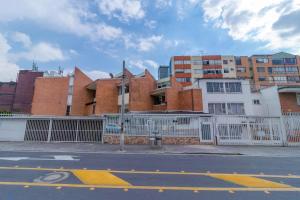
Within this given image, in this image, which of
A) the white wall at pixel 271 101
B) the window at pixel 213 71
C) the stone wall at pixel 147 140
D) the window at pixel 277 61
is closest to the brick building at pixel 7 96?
the stone wall at pixel 147 140

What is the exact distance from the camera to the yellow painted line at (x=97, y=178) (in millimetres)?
5512

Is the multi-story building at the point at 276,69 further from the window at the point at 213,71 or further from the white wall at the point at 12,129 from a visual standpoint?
the white wall at the point at 12,129

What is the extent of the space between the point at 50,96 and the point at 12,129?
16.3 meters

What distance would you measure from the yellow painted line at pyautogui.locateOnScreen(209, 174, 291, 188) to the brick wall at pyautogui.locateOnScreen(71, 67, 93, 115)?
108ft

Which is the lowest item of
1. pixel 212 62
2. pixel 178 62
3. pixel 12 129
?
pixel 12 129

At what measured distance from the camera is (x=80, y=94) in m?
36.3

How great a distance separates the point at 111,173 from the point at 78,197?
7.68ft

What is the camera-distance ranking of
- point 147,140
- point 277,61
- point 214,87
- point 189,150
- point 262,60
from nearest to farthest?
point 189,150
point 147,140
point 214,87
point 277,61
point 262,60

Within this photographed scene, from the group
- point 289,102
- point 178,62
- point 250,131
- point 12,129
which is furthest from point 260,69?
point 12,129

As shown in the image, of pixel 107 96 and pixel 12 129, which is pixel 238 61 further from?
pixel 12 129

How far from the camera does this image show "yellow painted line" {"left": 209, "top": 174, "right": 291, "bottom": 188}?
5562 millimetres

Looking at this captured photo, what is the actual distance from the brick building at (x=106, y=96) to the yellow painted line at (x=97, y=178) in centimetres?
2442

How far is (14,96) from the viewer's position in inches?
1889

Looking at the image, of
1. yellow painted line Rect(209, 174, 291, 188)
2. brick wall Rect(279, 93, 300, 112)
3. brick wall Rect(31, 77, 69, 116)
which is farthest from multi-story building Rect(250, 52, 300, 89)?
yellow painted line Rect(209, 174, 291, 188)
